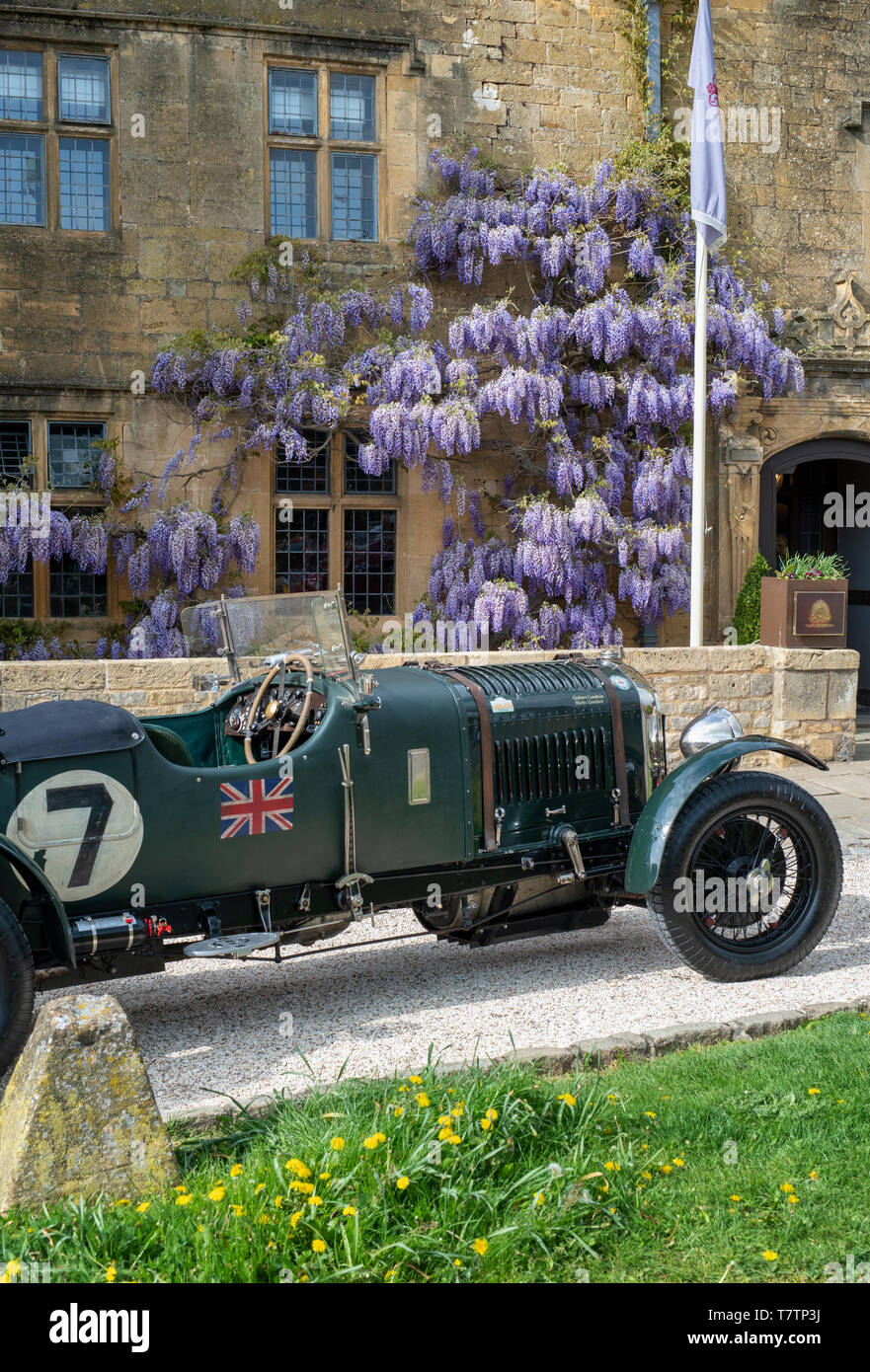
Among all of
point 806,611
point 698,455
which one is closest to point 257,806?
point 806,611

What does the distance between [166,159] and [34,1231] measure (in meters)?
10.3

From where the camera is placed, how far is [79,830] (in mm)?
4199

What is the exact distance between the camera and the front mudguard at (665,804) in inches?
195

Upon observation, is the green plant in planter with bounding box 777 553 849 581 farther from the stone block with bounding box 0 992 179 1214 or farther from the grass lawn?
the stone block with bounding box 0 992 179 1214

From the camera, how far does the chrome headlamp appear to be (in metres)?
5.49

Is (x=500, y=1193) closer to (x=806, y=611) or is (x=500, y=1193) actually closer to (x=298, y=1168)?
(x=298, y=1168)

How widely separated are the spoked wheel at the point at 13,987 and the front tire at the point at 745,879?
2420 mm

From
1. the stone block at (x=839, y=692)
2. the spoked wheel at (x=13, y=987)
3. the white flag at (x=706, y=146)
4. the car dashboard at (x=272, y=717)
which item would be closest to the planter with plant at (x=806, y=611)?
the stone block at (x=839, y=692)

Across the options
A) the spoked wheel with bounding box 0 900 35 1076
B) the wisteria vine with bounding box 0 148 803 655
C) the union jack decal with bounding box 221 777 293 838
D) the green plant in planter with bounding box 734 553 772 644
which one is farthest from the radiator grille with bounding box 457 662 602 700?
the green plant in planter with bounding box 734 553 772 644

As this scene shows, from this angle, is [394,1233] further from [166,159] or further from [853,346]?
[853,346]

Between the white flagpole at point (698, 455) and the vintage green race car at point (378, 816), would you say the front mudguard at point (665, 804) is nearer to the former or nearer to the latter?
the vintage green race car at point (378, 816)

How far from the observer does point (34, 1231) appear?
277 centimetres

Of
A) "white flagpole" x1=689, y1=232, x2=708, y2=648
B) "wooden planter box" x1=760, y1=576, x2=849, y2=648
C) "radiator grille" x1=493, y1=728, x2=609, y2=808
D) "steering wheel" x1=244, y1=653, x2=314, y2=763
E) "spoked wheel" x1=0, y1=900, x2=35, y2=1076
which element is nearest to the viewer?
"spoked wheel" x1=0, y1=900, x2=35, y2=1076

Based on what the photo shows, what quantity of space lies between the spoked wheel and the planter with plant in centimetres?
727
